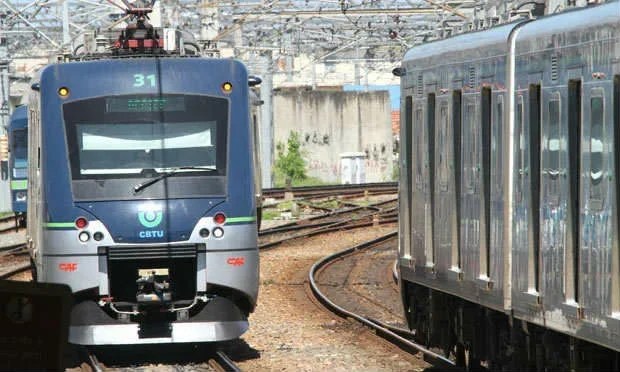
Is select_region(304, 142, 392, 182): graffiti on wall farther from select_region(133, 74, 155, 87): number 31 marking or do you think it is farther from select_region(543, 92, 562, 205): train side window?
select_region(543, 92, 562, 205): train side window

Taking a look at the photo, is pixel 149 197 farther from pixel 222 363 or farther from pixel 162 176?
pixel 222 363

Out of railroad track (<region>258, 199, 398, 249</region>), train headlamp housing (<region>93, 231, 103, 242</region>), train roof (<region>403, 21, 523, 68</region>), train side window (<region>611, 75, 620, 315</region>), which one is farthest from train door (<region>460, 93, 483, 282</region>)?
railroad track (<region>258, 199, 398, 249</region>)

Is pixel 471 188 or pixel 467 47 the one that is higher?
pixel 467 47

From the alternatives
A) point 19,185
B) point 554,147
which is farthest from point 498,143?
point 19,185

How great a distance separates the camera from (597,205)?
824 centimetres

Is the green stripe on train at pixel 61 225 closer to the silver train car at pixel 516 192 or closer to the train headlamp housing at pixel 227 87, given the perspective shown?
the train headlamp housing at pixel 227 87

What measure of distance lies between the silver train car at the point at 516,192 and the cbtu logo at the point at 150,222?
2450 mm

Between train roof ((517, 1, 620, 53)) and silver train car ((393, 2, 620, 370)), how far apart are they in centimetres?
1

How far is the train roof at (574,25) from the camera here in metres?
8.13

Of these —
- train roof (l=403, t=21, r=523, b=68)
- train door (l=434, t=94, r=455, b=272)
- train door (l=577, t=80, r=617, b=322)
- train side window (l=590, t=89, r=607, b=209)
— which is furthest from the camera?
train door (l=434, t=94, r=455, b=272)

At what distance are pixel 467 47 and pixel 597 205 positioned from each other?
3.15 meters

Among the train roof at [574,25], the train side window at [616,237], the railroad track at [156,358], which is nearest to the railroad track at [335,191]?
the railroad track at [156,358]

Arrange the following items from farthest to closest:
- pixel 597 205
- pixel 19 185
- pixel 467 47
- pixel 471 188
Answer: pixel 19 185
pixel 467 47
pixel 471 188
pixel 597 205

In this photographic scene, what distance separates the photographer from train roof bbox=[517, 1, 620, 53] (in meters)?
8.13
